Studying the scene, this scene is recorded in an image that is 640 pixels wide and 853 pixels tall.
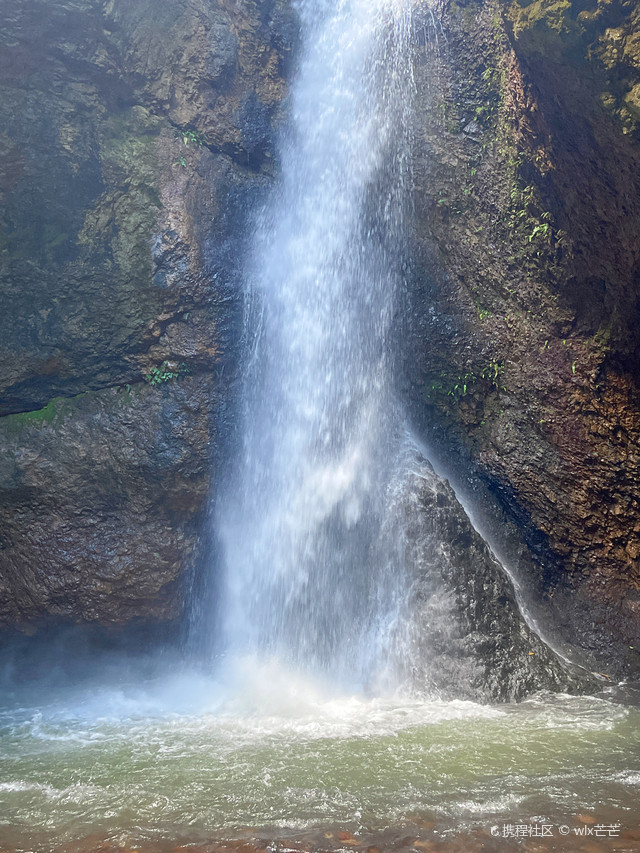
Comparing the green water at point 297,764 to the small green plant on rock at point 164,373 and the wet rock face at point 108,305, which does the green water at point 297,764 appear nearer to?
the wet rock face at point 108,305

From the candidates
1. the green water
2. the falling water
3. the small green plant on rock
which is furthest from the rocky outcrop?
the small green plant on rock

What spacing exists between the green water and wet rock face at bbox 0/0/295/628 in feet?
5.24

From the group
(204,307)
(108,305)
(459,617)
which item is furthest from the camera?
(204,307)

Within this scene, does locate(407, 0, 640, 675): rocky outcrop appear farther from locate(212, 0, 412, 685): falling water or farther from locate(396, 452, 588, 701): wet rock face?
locate(396, 452, 588, 701): wet rock face

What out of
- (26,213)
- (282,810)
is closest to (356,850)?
(282,810)

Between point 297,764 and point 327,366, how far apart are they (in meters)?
4.48

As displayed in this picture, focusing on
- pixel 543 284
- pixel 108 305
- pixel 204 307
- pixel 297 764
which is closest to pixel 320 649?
pixel 297 764

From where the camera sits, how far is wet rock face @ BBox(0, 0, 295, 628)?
6988mm

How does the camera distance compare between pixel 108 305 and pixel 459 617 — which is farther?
pixel 108 305

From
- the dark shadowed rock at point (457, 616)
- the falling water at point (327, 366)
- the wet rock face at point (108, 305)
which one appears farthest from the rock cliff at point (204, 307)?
the dark shadowed rock at point (457, 616)

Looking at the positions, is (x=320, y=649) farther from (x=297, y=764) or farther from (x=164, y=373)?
(x=164, y=373)

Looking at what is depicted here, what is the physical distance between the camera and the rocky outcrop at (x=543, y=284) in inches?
242

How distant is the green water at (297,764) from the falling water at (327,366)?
3.32 ft

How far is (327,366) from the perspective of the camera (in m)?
7.62
